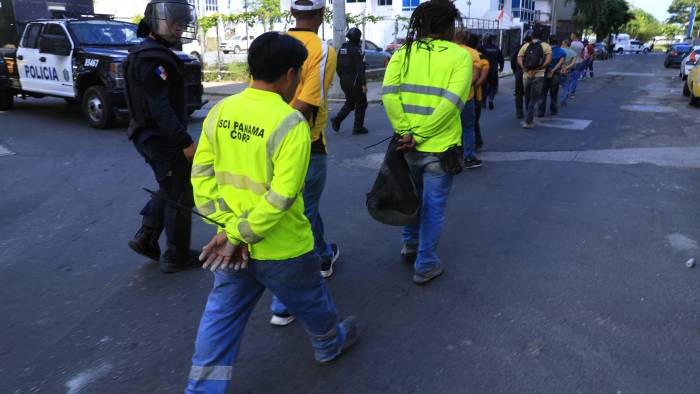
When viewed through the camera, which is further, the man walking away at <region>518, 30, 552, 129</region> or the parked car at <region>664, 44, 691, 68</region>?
the parked car at <region>664, 44, 691, 68</region>

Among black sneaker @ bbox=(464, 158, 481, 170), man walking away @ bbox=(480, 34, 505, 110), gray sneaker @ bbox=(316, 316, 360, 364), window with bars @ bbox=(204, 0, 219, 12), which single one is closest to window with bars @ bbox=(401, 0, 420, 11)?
window with bars @ bbox=(204, 0, 219, 12)

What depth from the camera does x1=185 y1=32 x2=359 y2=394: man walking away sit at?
2.13 meters

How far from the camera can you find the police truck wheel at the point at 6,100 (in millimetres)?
11945

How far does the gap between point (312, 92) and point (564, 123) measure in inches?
339

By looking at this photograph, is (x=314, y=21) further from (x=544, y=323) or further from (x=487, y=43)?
(x=487, y=43)

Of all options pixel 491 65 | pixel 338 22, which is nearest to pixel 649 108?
Result: pixel 491 65

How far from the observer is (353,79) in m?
9.55

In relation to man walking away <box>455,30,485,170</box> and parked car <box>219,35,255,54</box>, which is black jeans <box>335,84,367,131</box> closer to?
man walking away <box>455,30,485,170</box>

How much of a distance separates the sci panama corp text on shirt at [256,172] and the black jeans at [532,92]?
8.51m

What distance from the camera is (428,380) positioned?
9.11 ft

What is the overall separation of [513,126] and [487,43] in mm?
3322

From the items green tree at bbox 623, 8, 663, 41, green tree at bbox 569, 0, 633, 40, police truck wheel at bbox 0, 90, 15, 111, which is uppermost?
green tree at bbox 623, 8, 663, 41

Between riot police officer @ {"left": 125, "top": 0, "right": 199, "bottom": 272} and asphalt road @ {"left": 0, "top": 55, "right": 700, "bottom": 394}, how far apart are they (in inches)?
10.6

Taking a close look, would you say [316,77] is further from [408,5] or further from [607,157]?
[408,5]
